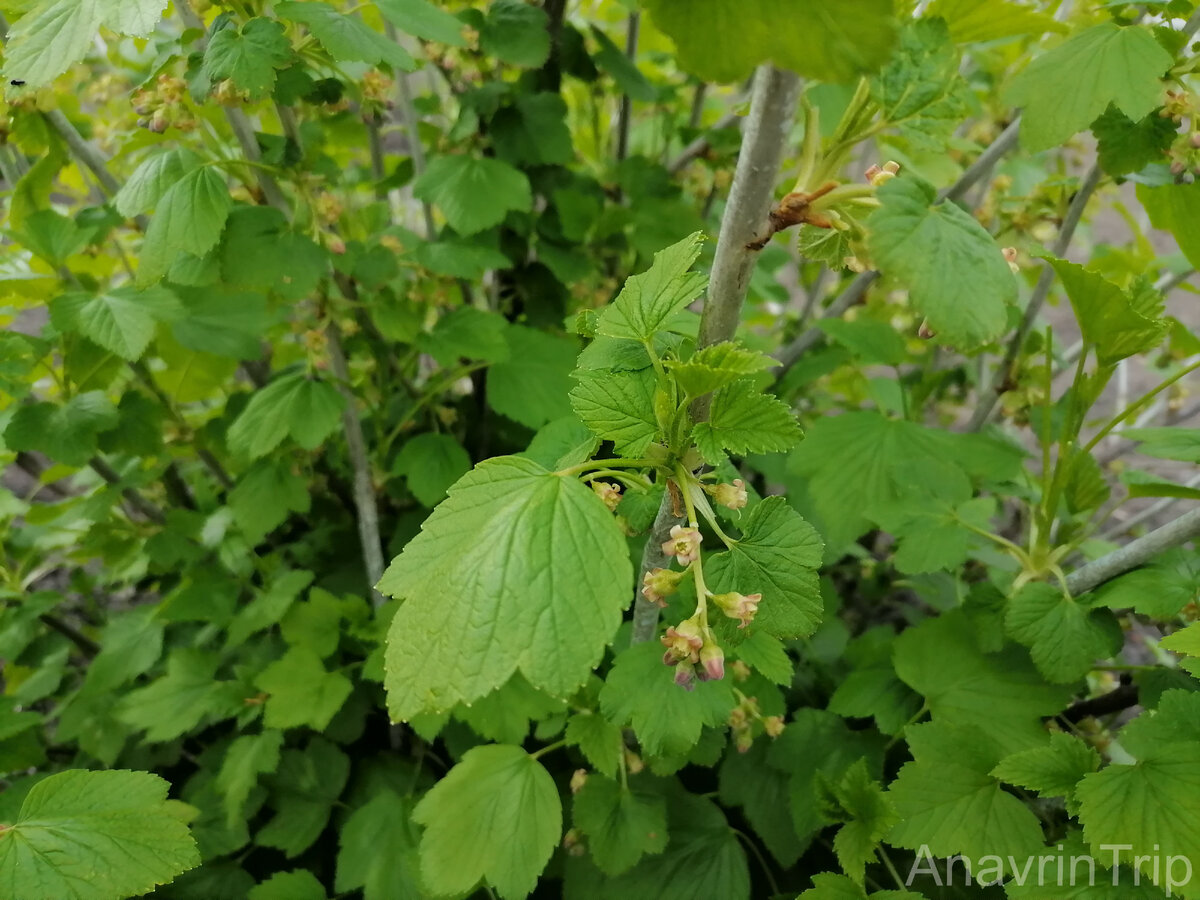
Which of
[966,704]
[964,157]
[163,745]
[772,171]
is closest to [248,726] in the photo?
[163,745]

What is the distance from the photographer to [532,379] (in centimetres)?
128

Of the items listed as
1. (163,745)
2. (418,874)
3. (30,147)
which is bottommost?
(163,745)

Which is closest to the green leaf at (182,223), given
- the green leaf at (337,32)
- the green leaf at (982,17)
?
the green leaf at (337,32)

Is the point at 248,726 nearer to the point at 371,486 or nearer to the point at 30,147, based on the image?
the point at 371,486

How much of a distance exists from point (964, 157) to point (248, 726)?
7.11ft

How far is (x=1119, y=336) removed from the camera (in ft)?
2.56

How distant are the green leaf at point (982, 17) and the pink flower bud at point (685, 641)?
2.02 feet

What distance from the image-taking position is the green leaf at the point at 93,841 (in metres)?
0.67

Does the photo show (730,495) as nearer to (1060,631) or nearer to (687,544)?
(687,544)

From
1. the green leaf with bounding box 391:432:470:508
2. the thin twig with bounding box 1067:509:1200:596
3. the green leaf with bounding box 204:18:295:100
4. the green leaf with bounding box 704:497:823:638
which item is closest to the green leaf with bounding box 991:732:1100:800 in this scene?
the thin twig with bounding box 1067:509:1200:596

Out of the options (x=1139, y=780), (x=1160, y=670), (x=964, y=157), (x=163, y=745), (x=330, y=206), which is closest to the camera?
(x=1139, y=780)

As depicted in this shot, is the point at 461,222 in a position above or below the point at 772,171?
below

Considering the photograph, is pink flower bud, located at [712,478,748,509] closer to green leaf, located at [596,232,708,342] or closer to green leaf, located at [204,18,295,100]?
green leaf, located at [596,232,708,342]

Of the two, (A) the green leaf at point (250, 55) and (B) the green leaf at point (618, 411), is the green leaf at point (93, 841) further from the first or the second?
(A) the green leaf at point (250, 55)
